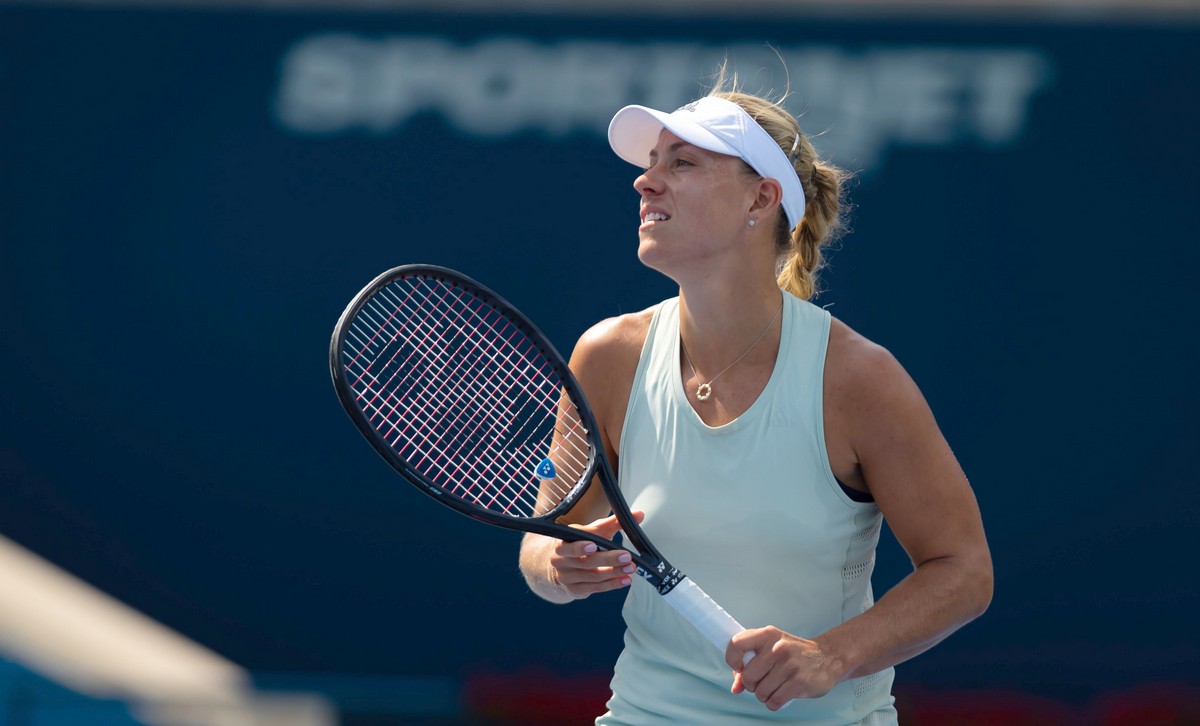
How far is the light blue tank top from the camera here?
6.87 feet

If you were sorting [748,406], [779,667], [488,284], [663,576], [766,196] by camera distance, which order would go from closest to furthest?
[779,667]
[663,576]
[748,406]
[766,196]
[488,284]

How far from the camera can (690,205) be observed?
2.22 meters

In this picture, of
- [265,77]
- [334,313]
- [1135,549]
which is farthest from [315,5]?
[1135,549]

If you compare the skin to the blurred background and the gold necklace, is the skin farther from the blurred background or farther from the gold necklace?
the blurred background

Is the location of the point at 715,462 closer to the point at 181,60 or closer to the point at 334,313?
the point at 334,313

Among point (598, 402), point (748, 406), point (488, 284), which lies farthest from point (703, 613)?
point (488, 284)

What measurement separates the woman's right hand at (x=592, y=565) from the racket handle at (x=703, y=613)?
7 cm

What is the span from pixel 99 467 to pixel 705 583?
11.9 feet

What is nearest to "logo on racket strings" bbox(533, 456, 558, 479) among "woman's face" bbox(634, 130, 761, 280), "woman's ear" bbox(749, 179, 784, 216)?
"woman's face" bbox(634, 130, 761, 280)

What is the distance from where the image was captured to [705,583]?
7.01 ft

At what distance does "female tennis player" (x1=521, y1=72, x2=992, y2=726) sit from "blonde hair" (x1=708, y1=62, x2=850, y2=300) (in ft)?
0.13

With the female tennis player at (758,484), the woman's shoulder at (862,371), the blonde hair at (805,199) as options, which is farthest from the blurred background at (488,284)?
the woman's shoulder at (862,371)

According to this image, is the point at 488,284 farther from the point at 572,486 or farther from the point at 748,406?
the point at 748,406

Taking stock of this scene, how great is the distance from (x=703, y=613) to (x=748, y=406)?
13.2 inches
